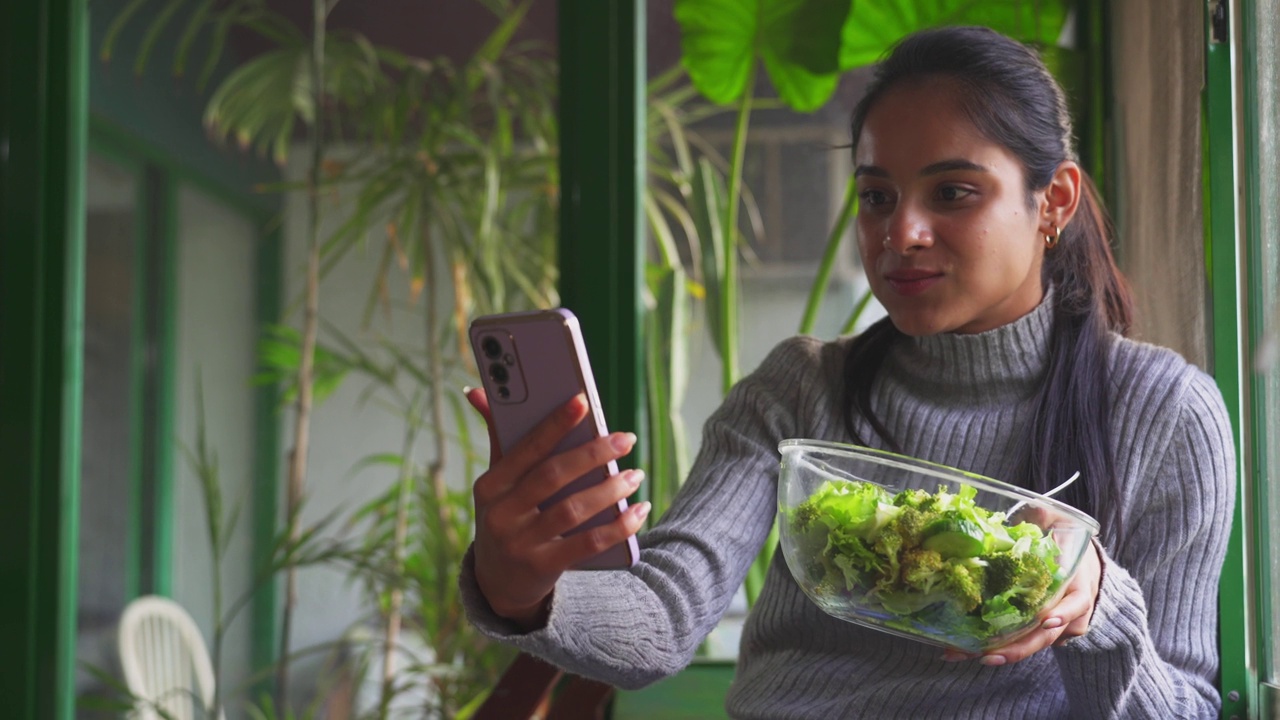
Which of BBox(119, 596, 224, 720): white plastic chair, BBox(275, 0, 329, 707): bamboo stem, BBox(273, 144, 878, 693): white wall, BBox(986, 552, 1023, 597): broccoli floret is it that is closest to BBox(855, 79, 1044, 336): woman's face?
BBox(986, 552, 1023, 597): broccoli floret

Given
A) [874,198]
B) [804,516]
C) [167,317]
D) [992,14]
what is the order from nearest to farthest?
1. [804,516]
2. [874,198]
3. [992,14]
4. [167,317]

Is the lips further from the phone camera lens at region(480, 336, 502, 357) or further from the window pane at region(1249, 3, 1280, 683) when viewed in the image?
the phone camera lens at region(480, 336, 502, 357)

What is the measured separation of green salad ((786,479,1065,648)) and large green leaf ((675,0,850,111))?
44.1 inches

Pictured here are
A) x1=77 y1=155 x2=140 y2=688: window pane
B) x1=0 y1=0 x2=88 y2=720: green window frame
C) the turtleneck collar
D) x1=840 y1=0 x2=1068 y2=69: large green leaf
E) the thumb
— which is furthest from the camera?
x1=77 y1=155 x2=140 y2=688: window pane

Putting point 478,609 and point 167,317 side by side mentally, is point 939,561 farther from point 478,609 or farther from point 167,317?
point 167,317

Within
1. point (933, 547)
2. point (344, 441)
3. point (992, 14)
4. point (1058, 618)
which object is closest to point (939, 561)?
point (933, 547)

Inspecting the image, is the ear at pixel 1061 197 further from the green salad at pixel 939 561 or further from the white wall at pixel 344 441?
the white wall at pixel 344 441

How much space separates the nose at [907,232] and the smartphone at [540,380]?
1.47 ft

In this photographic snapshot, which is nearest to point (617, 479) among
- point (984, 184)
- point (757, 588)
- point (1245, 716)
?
point (984, 184)

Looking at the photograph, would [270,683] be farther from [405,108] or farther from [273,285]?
[405,108]

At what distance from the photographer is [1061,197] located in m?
1.29

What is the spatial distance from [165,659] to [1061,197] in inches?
68.4

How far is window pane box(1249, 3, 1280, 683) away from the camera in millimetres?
1201

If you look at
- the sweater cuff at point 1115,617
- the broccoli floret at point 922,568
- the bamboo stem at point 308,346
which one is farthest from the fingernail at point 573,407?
the bamboo stem at point 308,346
